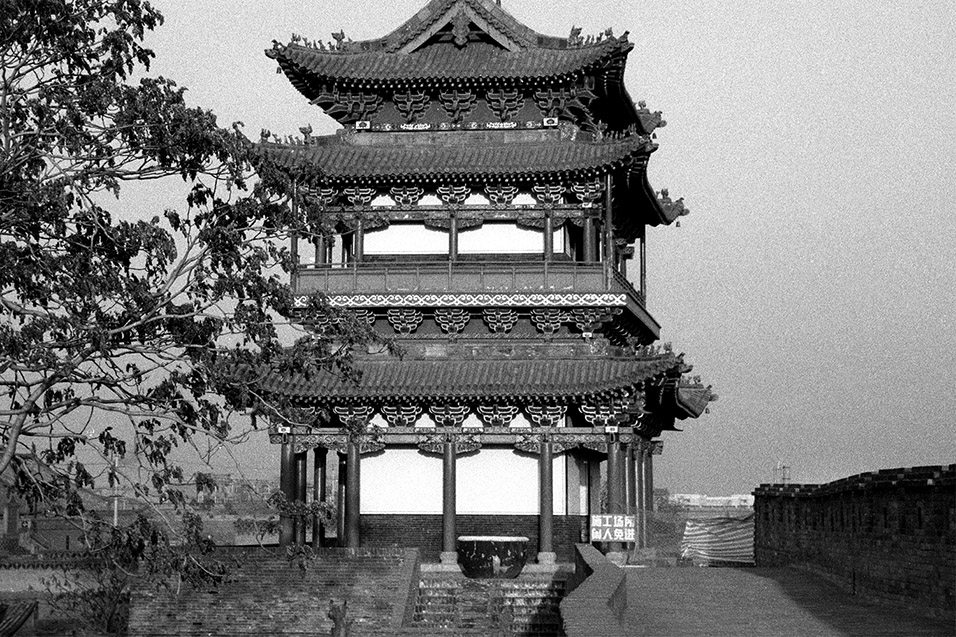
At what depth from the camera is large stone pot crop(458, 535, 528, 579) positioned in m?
32.5

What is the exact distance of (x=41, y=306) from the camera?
17.9 meters

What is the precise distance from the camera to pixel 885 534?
2222 centimetres

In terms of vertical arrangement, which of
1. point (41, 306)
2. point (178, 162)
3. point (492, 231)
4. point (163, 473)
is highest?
point (492, 231)

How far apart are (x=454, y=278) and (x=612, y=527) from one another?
293 inches

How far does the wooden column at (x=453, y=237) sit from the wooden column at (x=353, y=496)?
5605mm

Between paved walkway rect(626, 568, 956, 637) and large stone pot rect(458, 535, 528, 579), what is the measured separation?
2.89 m

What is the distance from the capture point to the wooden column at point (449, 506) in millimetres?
32841

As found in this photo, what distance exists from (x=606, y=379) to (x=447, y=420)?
13.5 ft

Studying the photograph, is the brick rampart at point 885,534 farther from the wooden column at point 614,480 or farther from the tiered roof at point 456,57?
the tiered roof at point 456,57

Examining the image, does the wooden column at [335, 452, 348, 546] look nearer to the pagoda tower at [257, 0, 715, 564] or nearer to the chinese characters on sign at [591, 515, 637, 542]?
the pagoda tower at [257, 0, 715, 564]

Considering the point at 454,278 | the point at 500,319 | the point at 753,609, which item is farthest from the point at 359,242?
the point at 753,609

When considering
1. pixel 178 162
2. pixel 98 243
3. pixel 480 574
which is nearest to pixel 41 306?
pixel 98 243

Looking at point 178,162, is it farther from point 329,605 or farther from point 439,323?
point 439,323

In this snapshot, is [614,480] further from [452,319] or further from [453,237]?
[453,237]
